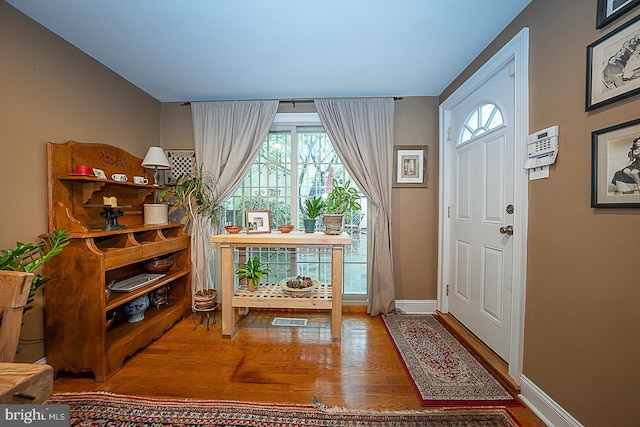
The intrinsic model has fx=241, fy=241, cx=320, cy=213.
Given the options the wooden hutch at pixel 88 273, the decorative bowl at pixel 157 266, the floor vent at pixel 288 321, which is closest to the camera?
the wooden hutch at pixel 88 273

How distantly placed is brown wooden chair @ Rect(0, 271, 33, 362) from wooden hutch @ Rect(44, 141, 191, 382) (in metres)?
1.00

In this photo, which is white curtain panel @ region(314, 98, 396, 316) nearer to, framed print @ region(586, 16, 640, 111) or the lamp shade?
→ framed print @ region(586, 16, 640, 111)

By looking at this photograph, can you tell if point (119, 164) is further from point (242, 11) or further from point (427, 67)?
point (427, 67)

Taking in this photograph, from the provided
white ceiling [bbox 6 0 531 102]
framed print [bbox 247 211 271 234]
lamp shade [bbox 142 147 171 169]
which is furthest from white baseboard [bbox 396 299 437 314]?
lamp shade [bbox 142 147 171 169]

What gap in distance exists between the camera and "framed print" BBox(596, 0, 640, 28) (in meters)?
1.01

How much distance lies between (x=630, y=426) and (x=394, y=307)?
1.70 meters

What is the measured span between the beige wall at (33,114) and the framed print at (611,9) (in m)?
3.24

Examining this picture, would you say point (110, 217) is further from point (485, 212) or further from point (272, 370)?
point (485, 212)

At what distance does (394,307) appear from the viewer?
262cm

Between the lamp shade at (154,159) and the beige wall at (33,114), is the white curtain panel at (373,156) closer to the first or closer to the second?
the lamp shade at (154,159)

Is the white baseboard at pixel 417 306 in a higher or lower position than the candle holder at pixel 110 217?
lower

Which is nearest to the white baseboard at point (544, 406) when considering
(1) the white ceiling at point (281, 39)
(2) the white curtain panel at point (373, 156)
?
(2) the white curtain panel at point (373, 156)

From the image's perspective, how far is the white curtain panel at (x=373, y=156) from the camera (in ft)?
8.43

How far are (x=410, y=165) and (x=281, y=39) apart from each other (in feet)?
5.65
